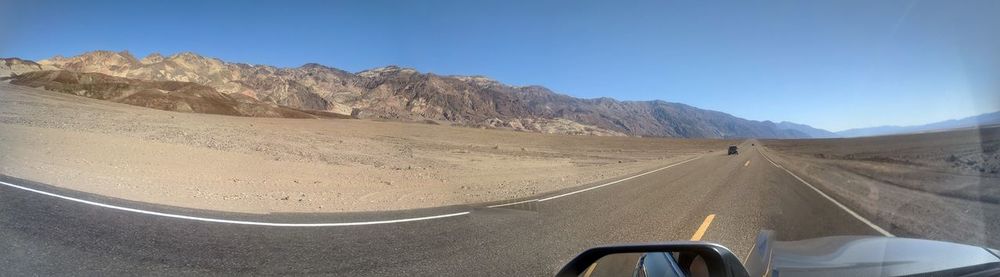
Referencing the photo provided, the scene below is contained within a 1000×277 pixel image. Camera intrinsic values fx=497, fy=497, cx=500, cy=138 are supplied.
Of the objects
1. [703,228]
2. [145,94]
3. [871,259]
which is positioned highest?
[145,94]

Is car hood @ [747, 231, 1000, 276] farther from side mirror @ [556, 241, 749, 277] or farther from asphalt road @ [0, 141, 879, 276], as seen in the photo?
asphalt road @ [0, 141, 879, 276]

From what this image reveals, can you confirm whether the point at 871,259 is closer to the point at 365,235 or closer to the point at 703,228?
the point at 703,228

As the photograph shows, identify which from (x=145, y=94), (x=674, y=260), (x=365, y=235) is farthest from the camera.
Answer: (x=145, y=94)

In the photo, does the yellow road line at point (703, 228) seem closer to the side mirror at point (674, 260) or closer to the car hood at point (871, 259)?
the car hood at point (871, 259)

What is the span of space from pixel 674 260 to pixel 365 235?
570 centimetres

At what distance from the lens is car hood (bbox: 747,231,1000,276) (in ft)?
8.17

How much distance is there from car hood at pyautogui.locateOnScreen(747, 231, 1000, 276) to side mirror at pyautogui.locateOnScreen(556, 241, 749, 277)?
0.37m

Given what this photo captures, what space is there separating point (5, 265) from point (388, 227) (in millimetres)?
4461

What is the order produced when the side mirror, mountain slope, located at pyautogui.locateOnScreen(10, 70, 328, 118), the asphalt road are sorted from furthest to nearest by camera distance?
mountain slope, located at pyautogui.locateOnScreen(10, 70, 328, 118) < the asphalt road < the side mirror

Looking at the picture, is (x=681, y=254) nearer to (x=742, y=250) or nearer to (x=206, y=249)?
(x=742, y=250)

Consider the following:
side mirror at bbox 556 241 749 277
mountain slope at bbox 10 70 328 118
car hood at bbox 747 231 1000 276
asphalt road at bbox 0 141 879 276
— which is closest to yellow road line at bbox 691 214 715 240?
asphalt road at bbox 0 141 879 276

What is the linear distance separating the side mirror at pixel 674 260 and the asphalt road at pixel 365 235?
284cm

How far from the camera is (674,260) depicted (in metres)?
2.56

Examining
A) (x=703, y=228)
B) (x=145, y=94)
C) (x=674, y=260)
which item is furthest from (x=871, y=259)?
(x=145, y=94)
